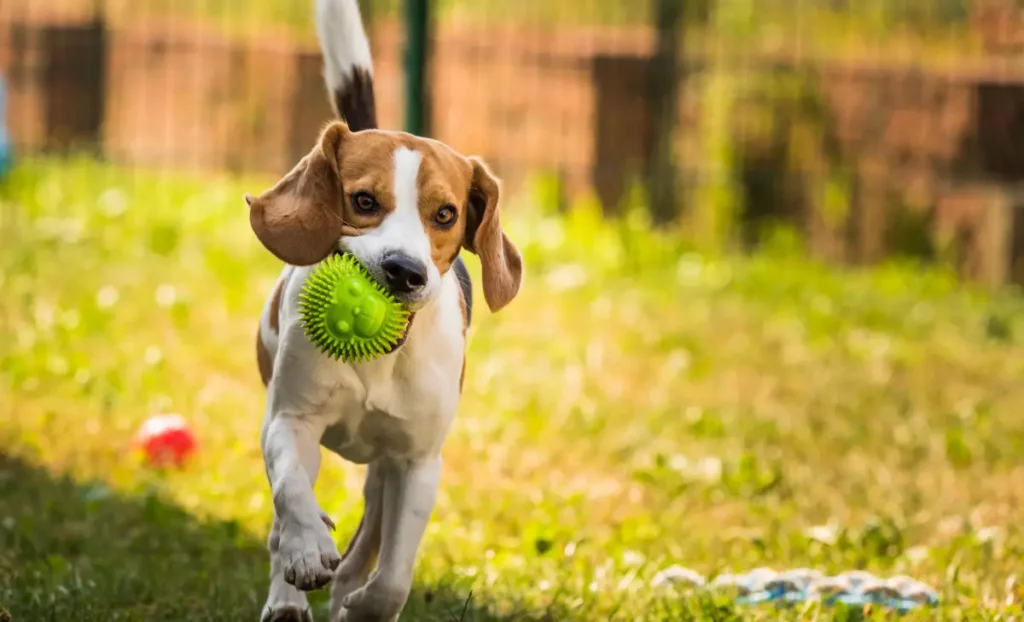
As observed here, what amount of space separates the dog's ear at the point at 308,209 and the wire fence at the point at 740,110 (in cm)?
706

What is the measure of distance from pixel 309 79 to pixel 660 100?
2.55 metres

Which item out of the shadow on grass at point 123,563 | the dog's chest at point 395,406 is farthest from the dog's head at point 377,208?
the shadow on grass at point 123,563

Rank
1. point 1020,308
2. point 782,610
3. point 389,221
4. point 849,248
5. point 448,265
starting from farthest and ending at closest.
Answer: point 849,248 → point 1020,308 → point 782,610 → point 448,265 → point 389,221

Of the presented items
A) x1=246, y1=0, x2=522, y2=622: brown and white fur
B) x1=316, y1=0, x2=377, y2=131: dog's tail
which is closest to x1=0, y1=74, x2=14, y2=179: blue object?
x1=316, y1=0, x2=377, y2=131: dog's tail

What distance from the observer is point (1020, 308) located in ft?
31.5

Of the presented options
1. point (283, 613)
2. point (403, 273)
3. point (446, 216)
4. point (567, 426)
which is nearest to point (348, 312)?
point (403, 273)

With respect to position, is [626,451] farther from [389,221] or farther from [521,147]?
[521,147]

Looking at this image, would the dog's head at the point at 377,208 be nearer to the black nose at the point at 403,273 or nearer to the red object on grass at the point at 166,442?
the black nose at the point at 403,273

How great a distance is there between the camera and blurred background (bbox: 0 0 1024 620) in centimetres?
511

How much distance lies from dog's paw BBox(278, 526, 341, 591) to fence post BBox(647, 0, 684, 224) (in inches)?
310

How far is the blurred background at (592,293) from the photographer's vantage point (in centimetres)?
511

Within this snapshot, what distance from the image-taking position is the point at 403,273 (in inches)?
136

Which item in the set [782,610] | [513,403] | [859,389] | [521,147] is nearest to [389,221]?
[782,610]

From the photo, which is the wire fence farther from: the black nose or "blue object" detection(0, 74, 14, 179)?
the black nose
